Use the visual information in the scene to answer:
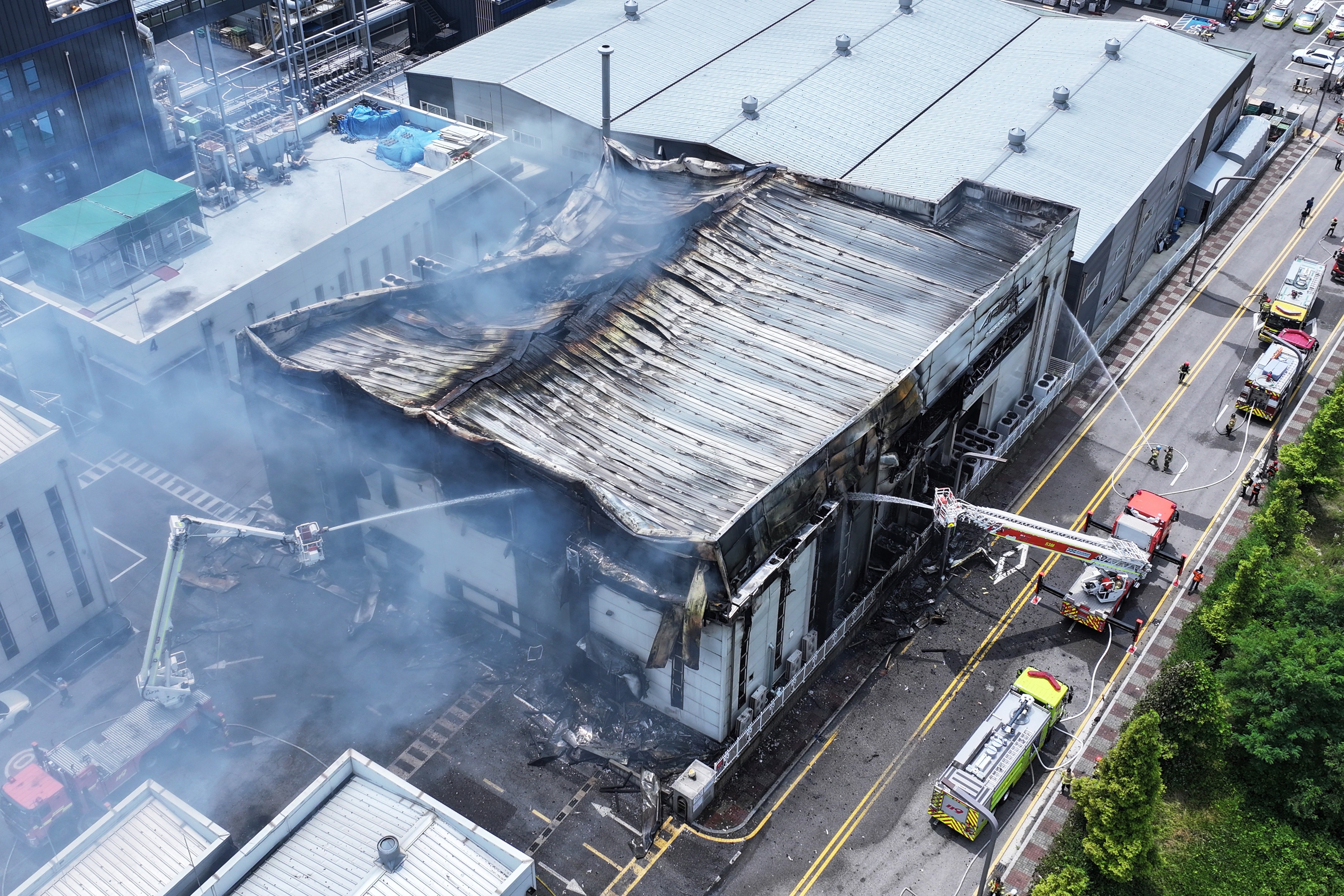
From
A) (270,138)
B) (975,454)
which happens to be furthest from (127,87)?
(975,454)

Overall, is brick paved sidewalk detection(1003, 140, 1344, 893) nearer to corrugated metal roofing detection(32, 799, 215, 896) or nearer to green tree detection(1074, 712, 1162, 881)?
green tree detection(1074, 712, 1162, 881)

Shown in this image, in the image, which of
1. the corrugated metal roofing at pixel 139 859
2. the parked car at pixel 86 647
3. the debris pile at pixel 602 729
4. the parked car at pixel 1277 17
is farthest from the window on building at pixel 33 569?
the parked car at pixel 1277 17

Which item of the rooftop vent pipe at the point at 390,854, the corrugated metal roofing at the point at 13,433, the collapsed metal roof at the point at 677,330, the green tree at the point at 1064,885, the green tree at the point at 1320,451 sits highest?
the collapsed metal roof at the point at 677,330

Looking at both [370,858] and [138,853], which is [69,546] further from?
[370,858]

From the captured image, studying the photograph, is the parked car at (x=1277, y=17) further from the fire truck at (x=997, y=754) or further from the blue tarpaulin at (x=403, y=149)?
the fire truck at (x=997, y=754)

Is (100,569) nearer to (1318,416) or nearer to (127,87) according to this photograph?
(127,87)

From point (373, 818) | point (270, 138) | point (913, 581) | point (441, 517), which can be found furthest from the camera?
point (270, 138)

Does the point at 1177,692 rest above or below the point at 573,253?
below
